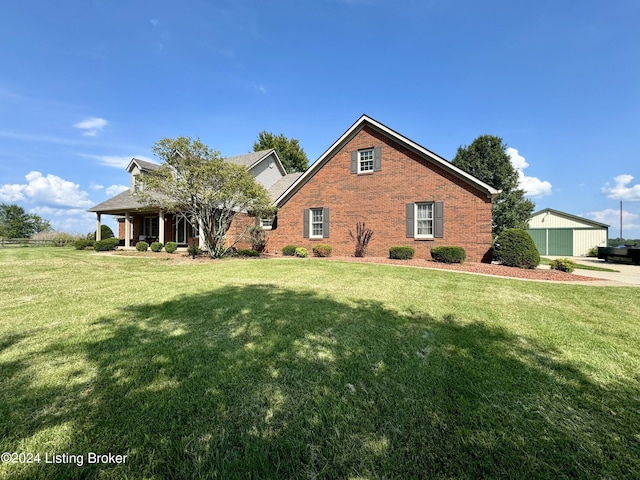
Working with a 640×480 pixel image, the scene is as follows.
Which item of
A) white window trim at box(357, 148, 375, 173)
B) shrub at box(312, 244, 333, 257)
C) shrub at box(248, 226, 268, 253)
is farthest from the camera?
shrub at box(248, 226, 268, 253)

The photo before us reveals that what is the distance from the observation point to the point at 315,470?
5.95ft

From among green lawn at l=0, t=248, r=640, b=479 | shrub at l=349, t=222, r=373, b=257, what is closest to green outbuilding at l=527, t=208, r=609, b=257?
shrub at l=349, t=222, r=373, b=257

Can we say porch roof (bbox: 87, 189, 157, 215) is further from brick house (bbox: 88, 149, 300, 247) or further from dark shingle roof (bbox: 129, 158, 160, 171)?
dark shingle roof (bbox: 129, 158, 160, 171)

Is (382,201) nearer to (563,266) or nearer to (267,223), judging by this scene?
(563,266)

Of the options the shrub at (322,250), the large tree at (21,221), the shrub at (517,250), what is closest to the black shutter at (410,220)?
the shrub at (517,250)

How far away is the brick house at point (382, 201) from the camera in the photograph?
44.1ft

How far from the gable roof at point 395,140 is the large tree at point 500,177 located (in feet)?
42.8

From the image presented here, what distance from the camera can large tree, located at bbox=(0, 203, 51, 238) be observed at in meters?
39.8

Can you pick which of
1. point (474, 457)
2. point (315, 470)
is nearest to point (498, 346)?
point (474, 457)

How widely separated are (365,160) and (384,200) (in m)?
2.62

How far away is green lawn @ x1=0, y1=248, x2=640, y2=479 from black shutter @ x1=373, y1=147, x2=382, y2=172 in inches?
441

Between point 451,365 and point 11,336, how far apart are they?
18.8 feet

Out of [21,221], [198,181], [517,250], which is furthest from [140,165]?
[21,221]

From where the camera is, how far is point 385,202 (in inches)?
596
